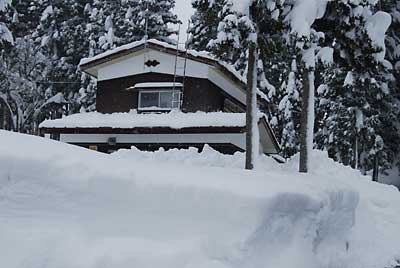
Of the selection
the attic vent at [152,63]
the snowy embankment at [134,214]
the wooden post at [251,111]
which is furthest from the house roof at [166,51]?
the snowy embankment at [134,214]

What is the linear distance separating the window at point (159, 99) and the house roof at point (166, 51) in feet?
5.15

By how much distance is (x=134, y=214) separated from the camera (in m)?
4.75

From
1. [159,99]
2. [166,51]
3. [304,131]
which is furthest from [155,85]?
[304,131]

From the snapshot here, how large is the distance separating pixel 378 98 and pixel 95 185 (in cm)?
2197

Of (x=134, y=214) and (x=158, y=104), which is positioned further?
(x=158, y=104)

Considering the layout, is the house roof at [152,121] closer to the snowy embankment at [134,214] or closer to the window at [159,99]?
the window at [159,99]

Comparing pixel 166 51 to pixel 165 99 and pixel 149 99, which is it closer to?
pixel 165 99

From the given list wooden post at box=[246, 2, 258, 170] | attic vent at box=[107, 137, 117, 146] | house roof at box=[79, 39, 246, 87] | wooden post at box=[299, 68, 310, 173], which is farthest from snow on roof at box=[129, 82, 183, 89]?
wooden post at box=[299, 68, 310, 173]

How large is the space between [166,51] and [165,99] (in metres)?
1.86

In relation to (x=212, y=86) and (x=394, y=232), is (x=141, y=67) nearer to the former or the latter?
(x=212, y=86)

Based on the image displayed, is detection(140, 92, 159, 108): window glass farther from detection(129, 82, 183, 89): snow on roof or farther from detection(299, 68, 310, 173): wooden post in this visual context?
detection(299, 68, 310, 173): wooden post

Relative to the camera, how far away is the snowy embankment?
4.30m

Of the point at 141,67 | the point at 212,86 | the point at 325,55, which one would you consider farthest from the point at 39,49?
the point at 325,55

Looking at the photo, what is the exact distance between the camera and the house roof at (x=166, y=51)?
18753mm
